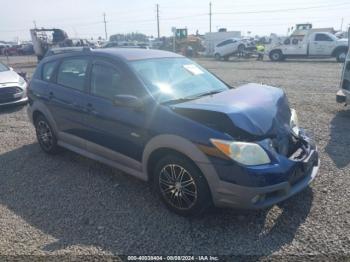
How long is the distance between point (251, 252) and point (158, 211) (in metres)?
1.14

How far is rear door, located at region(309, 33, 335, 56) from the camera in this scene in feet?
70.2

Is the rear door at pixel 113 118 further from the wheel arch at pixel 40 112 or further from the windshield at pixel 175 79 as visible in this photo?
the wheel arch at pixel 40 112

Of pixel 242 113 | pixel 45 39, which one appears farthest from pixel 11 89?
pixel 45 39

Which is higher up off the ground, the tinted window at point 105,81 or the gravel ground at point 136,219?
the tinted window at point 105,81

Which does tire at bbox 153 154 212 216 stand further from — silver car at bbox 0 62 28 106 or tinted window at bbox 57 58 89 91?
silver car at bbox 0 62 28 106

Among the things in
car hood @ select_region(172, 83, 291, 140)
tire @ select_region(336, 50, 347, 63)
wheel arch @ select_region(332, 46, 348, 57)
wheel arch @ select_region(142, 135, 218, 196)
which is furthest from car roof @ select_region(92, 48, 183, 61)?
wheel arch @ select_region(332, 46, 348, 57)

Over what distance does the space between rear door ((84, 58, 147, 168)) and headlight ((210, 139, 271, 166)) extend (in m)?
0.97

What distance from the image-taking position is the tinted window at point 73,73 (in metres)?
4.41

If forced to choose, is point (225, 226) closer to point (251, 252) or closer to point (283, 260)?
point (251, 252)

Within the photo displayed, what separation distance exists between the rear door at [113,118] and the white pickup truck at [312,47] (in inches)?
798

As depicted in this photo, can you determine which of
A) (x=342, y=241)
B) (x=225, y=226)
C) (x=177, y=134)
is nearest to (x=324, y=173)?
(x=342, y=241)

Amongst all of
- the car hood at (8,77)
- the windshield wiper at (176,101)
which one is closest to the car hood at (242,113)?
the windshield wiper at (176,101)

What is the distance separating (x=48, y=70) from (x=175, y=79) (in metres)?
2.38

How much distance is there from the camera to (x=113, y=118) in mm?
3859
